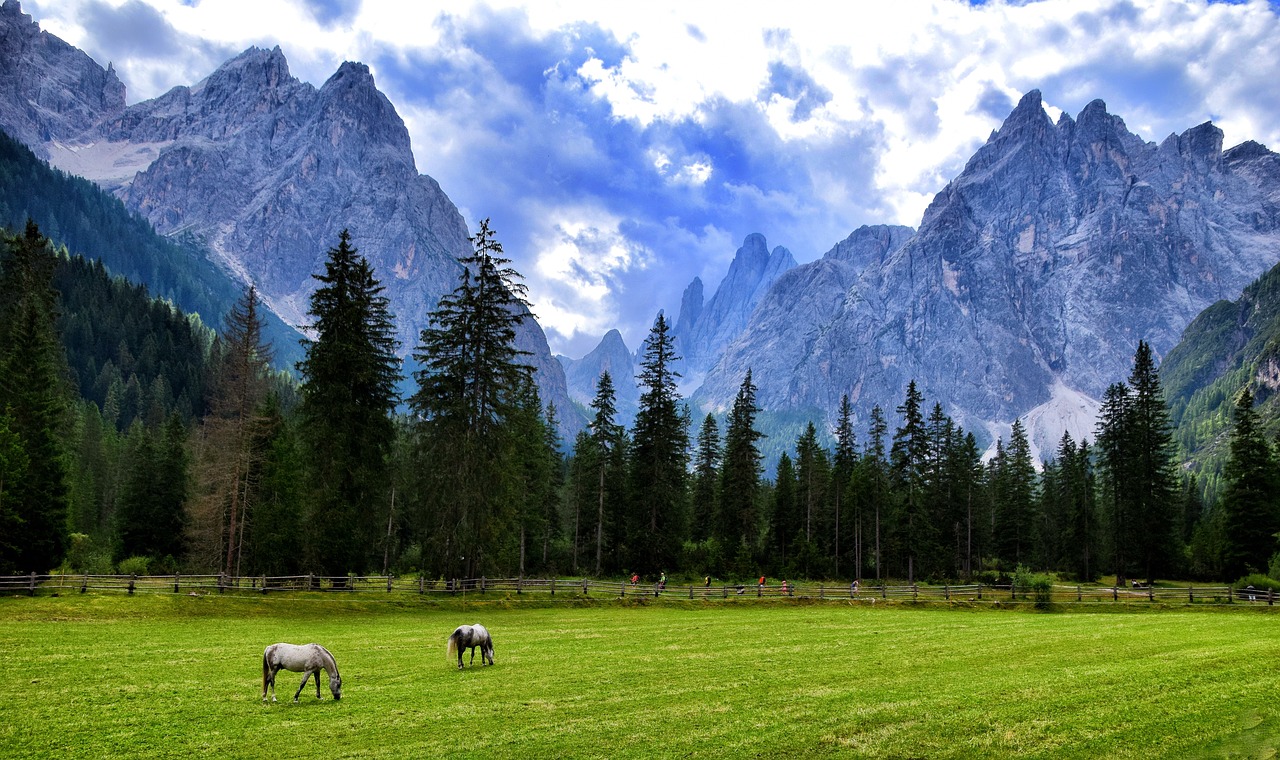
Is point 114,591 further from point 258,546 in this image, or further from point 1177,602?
point 1177,602

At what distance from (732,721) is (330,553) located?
31297 mm

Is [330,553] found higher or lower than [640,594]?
higher

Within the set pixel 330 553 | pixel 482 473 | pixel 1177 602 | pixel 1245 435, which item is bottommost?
pixel 1177 602

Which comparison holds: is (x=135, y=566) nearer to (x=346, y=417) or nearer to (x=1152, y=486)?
(x=346, y=417)

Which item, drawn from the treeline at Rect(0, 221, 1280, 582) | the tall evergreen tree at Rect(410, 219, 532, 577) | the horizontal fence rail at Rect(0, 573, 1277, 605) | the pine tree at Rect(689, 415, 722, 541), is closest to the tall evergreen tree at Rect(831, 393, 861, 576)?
the treeline at Rect(0, 221, 1280, 582)

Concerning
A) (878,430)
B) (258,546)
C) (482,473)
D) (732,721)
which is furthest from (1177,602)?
(258,546)

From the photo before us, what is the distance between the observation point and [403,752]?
1134 cm

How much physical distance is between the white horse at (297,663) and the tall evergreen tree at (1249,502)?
68.3 m

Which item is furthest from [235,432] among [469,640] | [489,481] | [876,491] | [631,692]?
[876,491]

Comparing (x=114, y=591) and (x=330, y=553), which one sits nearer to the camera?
(x=114, y=591)

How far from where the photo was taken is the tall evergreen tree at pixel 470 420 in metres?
39.9

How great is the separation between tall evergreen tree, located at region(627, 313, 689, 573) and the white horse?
42137 mm

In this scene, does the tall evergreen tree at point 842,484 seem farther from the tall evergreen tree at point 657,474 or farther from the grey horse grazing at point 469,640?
the grey horse grazing at point 469,640

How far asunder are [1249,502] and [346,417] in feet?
224
